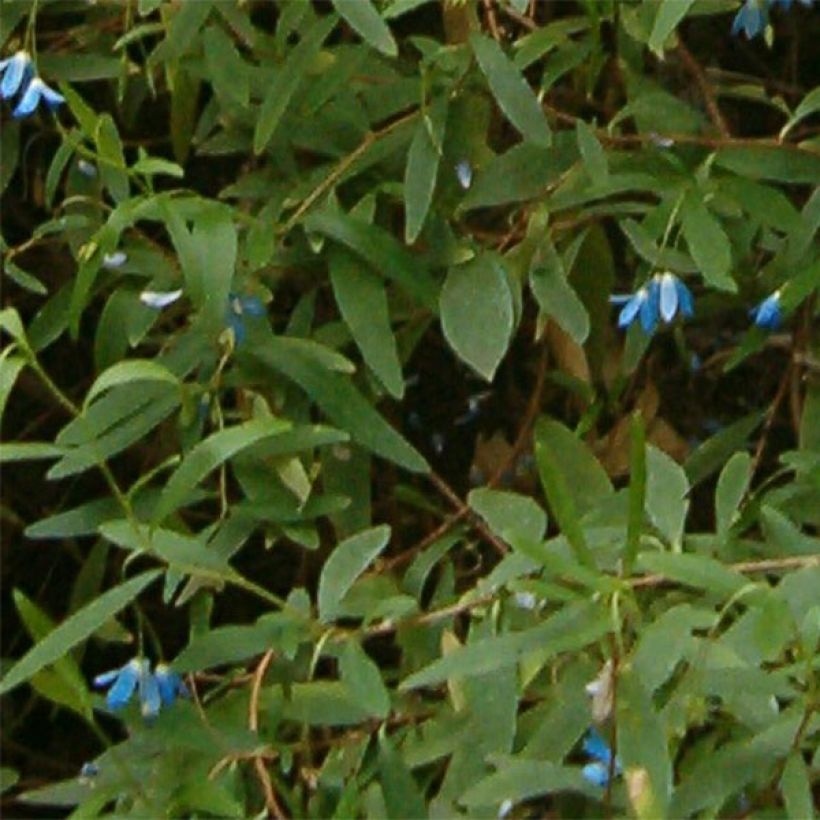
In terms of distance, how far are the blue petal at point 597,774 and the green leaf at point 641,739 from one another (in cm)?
5

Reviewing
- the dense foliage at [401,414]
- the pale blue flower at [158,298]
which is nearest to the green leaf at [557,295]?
the dense foliage at [401,414]

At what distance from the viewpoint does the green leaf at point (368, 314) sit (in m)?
1.23

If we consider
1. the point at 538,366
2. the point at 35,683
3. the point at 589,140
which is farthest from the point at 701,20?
the point at 35,683

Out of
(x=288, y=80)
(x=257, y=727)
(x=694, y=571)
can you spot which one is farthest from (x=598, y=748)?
(x=288, y=80)

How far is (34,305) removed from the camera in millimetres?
1643

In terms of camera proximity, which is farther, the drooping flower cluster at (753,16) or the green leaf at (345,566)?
the drooping flower cluster at (753,16)

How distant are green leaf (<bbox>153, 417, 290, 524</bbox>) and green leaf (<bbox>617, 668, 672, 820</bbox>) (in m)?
0.25

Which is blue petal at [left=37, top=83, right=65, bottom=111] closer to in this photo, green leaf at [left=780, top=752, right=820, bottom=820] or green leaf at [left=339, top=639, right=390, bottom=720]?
green leaf at [left=339, top=639, right=390, bottom=720]

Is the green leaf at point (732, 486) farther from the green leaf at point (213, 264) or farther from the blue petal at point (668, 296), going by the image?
the green leaf at point (213, 264)

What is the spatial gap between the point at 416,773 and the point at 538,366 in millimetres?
358

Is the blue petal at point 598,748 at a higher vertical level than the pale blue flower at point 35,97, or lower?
lower

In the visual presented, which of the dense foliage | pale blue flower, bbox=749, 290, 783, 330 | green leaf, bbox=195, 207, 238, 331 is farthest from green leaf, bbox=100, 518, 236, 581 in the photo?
pale blue flower, bbox=749, 290, 783, 330

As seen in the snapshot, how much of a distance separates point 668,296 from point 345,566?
0.81 feet

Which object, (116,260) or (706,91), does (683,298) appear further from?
(116,260)
